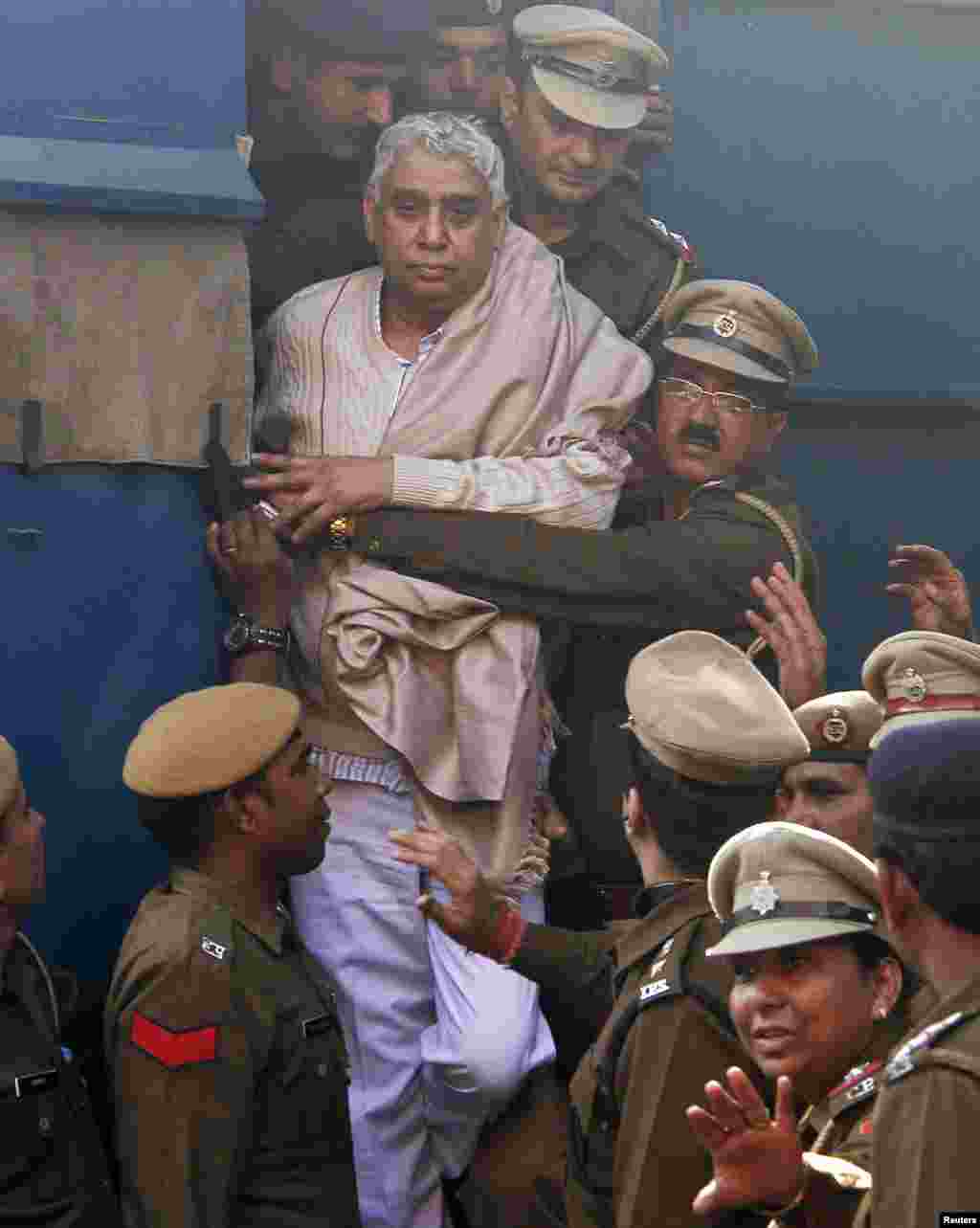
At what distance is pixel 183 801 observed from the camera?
13.4 feet

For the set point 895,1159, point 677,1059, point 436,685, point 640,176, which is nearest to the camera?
point 895,1159

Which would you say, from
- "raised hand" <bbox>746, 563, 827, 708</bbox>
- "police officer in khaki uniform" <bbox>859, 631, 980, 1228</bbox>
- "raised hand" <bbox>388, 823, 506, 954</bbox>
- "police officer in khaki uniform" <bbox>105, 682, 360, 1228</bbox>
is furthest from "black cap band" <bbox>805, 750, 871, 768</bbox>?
"police officer in khaki uniform" <bbox>859, 631, 980, 1228</bbox>

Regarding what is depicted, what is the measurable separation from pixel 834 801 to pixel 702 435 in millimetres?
1003

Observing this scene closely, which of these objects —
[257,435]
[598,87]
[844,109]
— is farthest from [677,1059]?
[844,109]

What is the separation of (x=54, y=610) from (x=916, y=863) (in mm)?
2399

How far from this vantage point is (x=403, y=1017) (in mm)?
4688

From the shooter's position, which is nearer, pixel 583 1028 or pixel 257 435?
pixel 583 1028

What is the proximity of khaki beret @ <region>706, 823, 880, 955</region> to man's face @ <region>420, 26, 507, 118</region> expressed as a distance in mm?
2248

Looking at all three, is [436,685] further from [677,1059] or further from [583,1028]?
[677,1059]

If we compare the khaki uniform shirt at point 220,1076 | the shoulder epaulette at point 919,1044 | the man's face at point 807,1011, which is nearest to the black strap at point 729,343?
the khaki uniform shirt at point 220,1076

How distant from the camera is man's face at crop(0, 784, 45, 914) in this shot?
154 inches

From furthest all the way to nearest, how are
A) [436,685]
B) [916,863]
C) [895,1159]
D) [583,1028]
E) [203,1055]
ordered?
[436,685] < [583,1028] < [203,1055] < [916,863] < [895,1159]

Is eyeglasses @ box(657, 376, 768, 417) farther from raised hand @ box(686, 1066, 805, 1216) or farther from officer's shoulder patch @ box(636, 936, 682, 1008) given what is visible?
raised hand @ box(686, 1066, 805, 1216)

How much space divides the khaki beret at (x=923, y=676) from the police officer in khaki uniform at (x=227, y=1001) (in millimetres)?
1208
